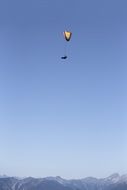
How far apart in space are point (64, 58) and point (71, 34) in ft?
43.1

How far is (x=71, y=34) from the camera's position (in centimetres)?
10281

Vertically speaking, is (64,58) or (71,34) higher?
(71,34)

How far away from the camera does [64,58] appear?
92938 millimetres

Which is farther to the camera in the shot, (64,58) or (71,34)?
(71,34)
